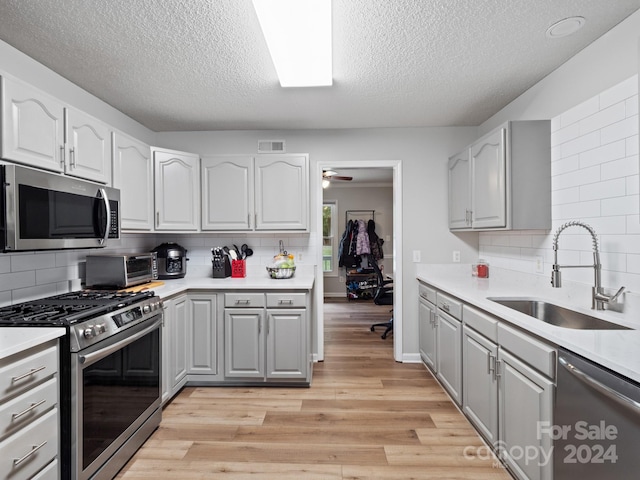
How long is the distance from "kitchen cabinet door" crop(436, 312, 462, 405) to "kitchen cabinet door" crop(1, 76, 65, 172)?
269 centimetres

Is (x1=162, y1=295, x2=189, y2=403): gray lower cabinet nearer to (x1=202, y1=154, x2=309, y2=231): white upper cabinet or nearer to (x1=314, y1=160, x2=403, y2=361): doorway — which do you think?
(x1=202, y1=154, x2=309, y2=231): white upper cabinet

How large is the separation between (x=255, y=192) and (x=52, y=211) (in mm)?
1658

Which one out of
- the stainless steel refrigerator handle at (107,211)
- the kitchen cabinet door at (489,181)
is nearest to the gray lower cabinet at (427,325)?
the kitchen cabinet door at (489,181)

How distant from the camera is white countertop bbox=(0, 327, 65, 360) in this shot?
4.12 ft

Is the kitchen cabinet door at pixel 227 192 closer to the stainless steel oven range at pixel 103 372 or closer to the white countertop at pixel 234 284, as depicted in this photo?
the white countertop at pixel 234 284

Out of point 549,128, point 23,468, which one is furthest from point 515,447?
point 23,468

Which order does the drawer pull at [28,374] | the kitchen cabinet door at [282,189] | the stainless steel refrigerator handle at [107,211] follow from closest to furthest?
the drawer pull at [28,374] < the stainless steel refrigerator handle at [107,211] < the kitchen cabinet door at [282,189]

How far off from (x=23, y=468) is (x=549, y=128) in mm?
3328

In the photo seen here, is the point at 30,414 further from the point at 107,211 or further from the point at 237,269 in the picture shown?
the point at 237,269

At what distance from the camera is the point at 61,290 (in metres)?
2.33

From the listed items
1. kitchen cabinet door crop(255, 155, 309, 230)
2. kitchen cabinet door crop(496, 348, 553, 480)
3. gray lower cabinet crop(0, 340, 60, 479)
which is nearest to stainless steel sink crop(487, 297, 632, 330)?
kitchen cabinet door crop(496, 348, 553, 480)

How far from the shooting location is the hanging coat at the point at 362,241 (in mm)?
6492

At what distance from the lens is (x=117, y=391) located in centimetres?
183

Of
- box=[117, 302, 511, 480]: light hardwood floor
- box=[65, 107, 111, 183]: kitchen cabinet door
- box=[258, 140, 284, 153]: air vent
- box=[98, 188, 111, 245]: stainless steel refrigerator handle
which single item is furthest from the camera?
box=[258, 140, 284, 153]: air vent
